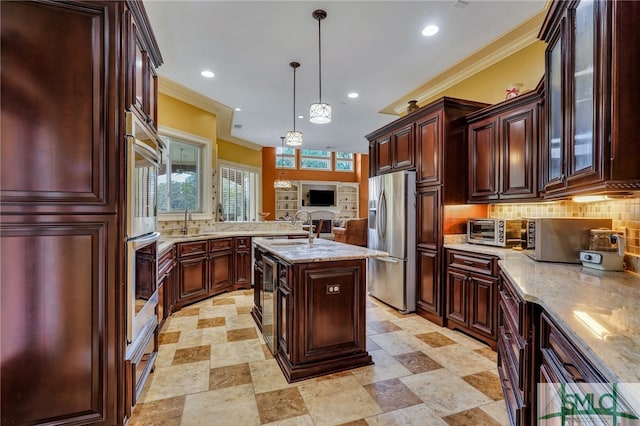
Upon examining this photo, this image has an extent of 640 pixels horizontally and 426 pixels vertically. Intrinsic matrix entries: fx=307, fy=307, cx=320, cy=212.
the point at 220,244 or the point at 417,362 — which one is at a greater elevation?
the point at 220,244

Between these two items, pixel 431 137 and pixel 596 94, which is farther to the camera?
pixel 431 137

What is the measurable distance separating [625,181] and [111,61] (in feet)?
8.06

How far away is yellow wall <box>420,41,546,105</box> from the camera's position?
127 inches

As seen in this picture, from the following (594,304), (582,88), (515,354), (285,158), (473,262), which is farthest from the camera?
(285,158)

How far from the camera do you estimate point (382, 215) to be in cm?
414

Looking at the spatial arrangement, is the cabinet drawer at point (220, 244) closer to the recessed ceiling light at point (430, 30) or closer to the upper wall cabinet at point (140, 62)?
the upper wall cabinet at point (140, 62)

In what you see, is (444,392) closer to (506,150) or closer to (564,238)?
(564,238)

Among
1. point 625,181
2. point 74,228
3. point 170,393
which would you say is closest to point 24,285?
point 74,228

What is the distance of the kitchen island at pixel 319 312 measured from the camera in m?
2.34

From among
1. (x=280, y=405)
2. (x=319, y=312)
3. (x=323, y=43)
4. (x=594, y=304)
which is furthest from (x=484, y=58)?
(x=280, y=405)

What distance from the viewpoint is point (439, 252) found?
11.3ft

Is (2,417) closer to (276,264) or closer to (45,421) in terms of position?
(45,421)

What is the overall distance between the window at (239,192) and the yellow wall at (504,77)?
614 centimetres

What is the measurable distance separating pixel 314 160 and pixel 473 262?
9.74 metres
